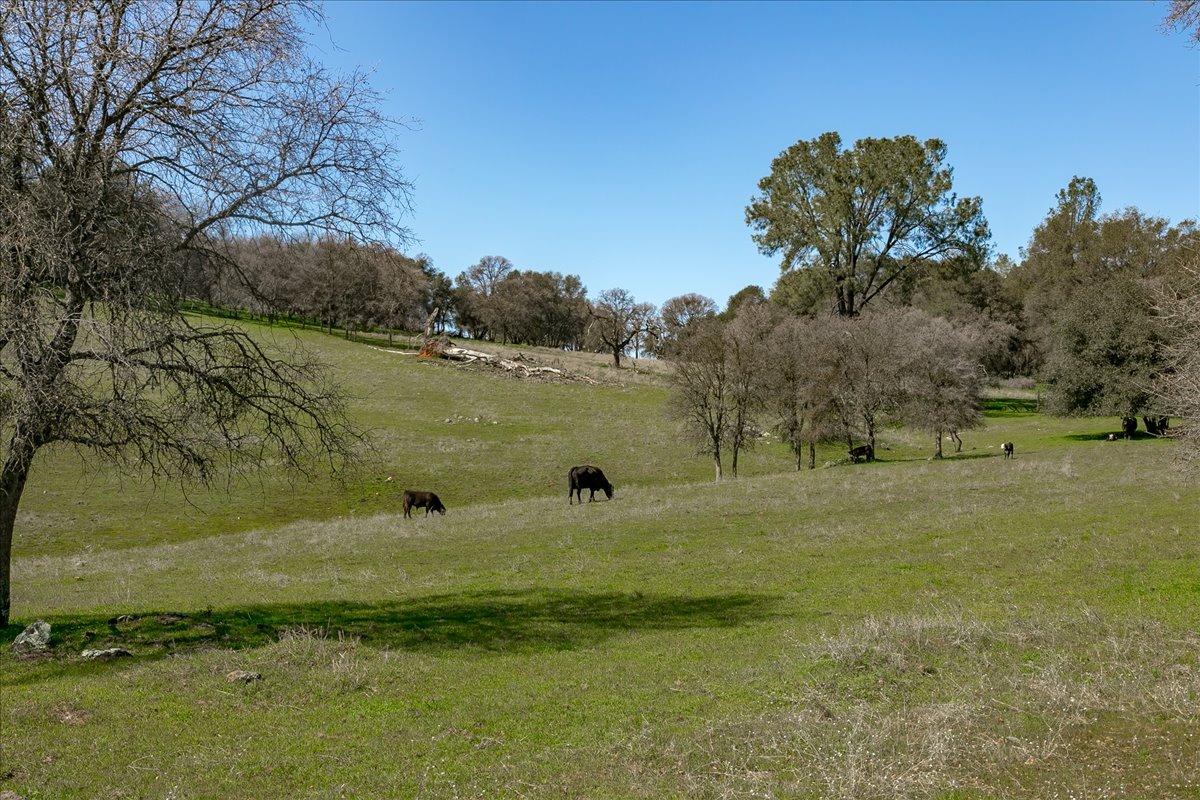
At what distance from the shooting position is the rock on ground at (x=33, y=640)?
11969 millimetres

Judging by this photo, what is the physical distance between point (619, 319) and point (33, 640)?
10524 cm

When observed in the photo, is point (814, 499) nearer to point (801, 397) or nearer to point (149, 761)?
point (801, 397)

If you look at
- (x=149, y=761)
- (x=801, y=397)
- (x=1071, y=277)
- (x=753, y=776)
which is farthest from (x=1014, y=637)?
(x=1071, y=277)

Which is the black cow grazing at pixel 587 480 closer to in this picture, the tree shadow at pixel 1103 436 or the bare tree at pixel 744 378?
the bare tree at pixel 744 378

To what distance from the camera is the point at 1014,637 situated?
37.3 ft

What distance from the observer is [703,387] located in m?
49.6

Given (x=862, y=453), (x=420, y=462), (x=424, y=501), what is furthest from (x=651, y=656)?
(x=862, y=453)

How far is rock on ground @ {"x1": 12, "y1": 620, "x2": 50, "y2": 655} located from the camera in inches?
471

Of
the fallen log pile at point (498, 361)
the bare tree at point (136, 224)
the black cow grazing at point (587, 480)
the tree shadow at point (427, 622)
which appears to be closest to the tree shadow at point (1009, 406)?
the fallen log pile at point (498, 361)

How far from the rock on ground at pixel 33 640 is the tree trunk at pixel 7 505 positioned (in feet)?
4.28

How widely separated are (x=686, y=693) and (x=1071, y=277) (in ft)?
284

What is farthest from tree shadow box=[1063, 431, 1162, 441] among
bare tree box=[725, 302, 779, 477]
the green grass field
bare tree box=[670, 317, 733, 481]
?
bare tree box=[670, 317, 733, 481]

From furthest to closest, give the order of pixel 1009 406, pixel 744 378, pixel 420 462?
pixel 1009 406, pixel 420 462, pixel 744 378

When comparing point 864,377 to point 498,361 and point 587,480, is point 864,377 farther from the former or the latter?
point 498,361
